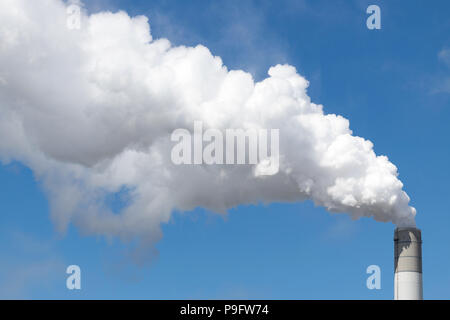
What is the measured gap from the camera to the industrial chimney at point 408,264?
5826 cm

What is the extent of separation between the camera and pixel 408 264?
194 feet

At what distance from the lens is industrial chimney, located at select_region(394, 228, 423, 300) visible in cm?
5826
